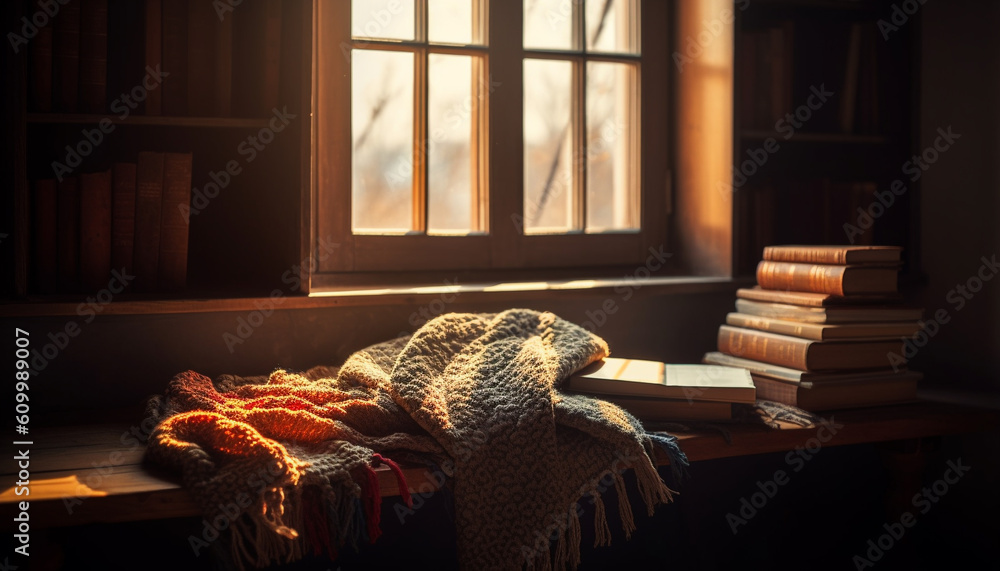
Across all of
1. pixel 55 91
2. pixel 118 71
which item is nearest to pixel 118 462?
pixel 55 91

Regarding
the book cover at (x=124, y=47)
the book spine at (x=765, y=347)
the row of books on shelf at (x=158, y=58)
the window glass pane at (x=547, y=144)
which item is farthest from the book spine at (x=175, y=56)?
the book spine at (x=765, y=347)

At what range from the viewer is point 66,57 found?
1.75 m

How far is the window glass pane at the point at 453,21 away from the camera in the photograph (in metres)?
2.23

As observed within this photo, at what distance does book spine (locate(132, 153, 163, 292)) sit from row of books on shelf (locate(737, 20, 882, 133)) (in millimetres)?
1552

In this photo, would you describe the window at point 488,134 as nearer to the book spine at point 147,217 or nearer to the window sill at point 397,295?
the window sill at point 397,295

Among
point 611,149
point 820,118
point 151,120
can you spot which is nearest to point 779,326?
point 611,149

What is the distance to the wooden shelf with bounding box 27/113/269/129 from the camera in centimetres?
171

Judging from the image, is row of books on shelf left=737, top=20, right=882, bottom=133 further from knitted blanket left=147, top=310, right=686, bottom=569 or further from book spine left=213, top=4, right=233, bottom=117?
book spine left=213, top=4, right=233, bottom=117

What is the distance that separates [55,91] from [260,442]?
38.0 inches

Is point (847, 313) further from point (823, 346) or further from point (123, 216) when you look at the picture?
point (123, 216)

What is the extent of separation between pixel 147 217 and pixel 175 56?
38cm

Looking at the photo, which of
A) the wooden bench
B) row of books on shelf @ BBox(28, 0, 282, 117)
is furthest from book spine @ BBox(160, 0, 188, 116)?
the wooden bench

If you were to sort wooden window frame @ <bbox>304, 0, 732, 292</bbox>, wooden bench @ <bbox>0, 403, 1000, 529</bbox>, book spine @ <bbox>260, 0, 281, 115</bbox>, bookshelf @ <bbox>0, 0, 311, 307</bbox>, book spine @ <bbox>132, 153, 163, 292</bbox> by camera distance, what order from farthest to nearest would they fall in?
wooden window frame @ <bbox>304, 0, 732, 292</bbox>
book spine @ <bbox>260, 0, 281, 115</bbox>
book spine @ <bbox>132, 153, 163, 292</bbox>
bookshelf @ <bbox>0, 0, 311, 307</bbox>
wooden bench @ <bbox>0, 403, 1000, 529</bbox>

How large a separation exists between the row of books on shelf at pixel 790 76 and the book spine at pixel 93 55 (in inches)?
63.6
